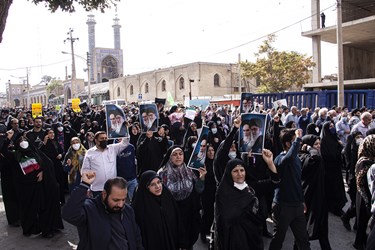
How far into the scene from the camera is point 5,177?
19.6ft

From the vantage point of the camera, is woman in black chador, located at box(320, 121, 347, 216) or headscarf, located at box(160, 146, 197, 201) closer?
headscarf, located at box(160, 146, 197, 201)

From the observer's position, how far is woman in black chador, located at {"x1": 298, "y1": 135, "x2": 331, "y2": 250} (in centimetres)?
426

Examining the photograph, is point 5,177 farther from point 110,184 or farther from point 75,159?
point 110,184

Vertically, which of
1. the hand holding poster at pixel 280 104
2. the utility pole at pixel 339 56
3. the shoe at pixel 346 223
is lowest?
the shoe at pixel 346 223

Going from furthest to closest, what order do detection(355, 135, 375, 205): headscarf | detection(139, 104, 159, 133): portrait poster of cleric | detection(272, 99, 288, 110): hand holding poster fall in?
detection(272, 99, 288, 110): hand holding poster
detection(139, 104, 159, 133): portrait poster of cleric
detection(355, 135, 375, 205): headscarf

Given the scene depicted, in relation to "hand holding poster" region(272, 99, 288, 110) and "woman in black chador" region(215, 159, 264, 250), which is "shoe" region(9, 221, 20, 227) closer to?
"woman in black chador" region(215, 159, 264, 250)

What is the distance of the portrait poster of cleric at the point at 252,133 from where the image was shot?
14.9 feet

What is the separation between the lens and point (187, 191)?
4.20 meters

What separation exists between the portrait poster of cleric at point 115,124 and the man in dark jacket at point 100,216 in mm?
2917

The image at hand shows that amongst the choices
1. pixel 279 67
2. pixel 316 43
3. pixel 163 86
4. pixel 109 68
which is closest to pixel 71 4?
pixel 316 43

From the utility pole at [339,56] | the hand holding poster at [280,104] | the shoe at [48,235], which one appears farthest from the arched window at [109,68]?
the shoe at [48,235]

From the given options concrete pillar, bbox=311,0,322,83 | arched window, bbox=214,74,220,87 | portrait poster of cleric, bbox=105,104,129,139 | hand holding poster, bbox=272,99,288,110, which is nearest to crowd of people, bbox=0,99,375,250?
portrait poster of cleric, bbox=105,104,129,139

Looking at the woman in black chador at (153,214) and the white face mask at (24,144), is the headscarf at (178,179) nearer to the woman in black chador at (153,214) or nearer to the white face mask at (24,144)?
the woman in black chador at (153,214)

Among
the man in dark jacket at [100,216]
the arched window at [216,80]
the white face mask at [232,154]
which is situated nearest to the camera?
the man in dark jacket at [100,216]
